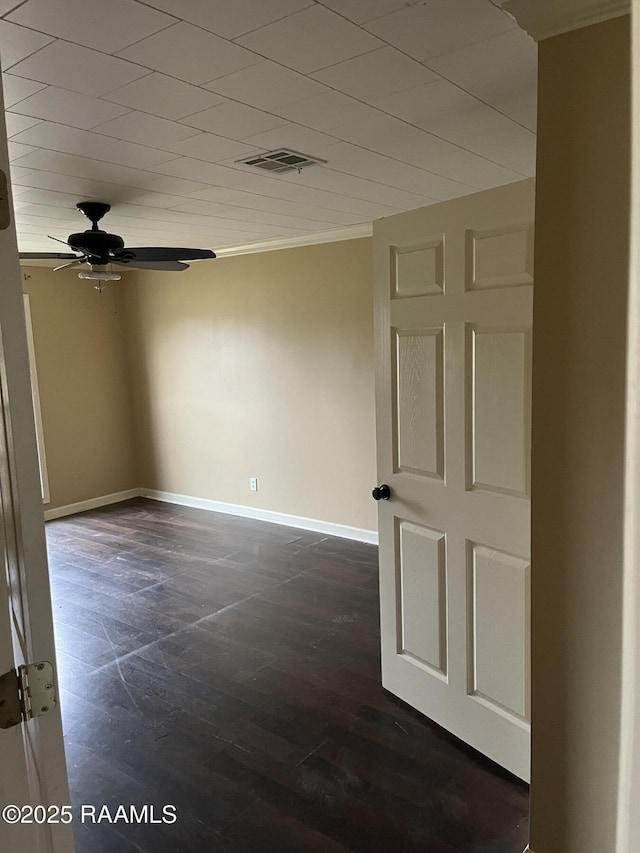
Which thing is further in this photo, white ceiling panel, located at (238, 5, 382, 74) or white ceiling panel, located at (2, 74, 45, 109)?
white ceiling panel, located at (2, 74, 45, 109)

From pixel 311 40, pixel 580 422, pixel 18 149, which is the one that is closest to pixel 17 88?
pixel 18 149

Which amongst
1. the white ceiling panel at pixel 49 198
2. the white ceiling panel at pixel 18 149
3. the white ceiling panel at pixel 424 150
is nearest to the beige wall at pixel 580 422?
the white ceiling panel at pixel 424 150

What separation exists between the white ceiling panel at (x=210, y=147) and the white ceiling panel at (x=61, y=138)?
0.96 ft

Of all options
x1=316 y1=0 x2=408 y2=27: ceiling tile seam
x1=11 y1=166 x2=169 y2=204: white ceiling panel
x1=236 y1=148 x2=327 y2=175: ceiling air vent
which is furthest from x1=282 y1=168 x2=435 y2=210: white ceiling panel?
x1=316 y1=0 x2=408 y2=27: ceiling tile seam

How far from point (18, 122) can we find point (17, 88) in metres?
0.34

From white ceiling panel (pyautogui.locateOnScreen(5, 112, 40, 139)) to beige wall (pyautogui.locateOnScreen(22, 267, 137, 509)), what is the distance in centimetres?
394

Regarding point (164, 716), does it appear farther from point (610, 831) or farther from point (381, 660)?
point (610, 831)

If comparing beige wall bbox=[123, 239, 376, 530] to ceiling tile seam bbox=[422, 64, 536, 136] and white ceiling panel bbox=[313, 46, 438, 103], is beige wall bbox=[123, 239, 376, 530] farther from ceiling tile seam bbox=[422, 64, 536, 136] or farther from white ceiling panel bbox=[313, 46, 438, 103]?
white ceiling panel bbox=[313, 46, 438, 103]

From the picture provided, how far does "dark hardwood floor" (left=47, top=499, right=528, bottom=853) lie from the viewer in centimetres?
216

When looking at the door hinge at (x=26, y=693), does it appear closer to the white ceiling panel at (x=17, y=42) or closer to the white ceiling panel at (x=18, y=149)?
the white ceiling panel at (x=17, y=42)

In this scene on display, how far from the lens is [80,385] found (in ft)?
21.4

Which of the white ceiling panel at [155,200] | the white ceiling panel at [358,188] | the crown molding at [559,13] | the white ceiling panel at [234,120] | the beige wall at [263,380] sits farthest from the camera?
the beige wall at [263,380]

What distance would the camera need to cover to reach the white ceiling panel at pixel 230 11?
5.05 ft

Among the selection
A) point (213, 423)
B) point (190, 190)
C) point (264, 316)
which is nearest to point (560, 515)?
point (190, 190)
